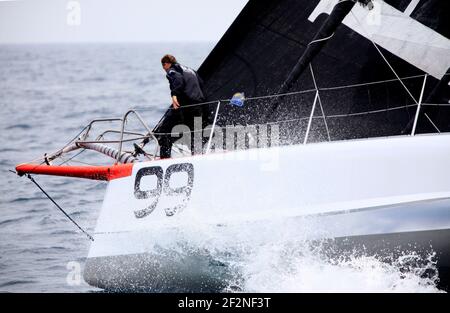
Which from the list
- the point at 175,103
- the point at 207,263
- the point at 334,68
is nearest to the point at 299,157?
the point at 207,263

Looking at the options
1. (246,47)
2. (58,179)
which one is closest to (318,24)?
(246,47)

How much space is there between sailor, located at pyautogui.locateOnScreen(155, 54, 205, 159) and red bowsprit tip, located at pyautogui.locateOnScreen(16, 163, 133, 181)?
1.41 ft

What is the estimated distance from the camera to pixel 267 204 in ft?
21.8

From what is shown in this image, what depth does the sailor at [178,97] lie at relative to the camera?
7.67 meters

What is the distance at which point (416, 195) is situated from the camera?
619cm

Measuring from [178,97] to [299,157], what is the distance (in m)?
1.57

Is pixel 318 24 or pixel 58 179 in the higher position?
pixel 58 179

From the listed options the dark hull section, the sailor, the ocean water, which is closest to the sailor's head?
the sailor

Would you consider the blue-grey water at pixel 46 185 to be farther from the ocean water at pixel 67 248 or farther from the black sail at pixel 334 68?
the black sail at pixel 334 68

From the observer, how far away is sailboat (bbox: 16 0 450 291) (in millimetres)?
6309

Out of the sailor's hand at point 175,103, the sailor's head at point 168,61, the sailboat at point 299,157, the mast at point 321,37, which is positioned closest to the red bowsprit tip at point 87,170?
the sailboat at point 299,157

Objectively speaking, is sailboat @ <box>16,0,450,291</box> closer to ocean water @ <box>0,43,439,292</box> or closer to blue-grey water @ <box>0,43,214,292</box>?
ocean water @ <box>0,43,439,292</box>
